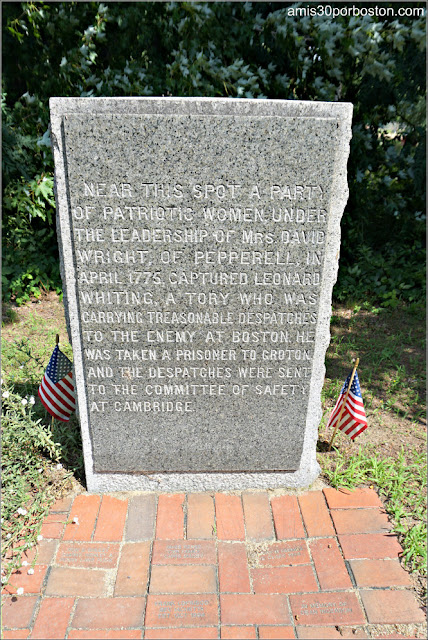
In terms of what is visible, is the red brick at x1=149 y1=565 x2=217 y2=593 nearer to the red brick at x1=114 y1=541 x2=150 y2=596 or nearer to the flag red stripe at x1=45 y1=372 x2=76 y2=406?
the red brick at x1=114 y1=541 x2=150 y2=596

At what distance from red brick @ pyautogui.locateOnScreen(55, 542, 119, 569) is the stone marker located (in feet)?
1.29

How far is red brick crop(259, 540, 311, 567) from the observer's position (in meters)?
2.45

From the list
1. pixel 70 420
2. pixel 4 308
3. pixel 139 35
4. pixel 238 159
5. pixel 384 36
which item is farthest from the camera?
pixel 4 308

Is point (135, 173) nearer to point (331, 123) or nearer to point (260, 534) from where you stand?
point (331, 123)

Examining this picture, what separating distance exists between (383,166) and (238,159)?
14.4 ft

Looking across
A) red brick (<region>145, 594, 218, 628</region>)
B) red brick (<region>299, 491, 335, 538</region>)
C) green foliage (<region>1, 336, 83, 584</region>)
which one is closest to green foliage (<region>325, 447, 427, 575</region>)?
red brick (<region>299, 491, 335, 538</region>)

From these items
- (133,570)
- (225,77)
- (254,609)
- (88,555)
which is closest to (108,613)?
(133,570)

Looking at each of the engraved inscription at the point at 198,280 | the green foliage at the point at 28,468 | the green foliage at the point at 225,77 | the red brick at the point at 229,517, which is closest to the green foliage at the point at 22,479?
the green foliage at the point at 28,468

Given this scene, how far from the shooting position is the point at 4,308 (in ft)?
17.4

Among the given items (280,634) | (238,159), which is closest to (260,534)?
(280,634)

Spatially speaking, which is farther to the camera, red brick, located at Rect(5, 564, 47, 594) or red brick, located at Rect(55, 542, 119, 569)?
red brick, located at Rect(55, 542, 119, 569)

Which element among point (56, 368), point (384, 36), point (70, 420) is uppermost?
point (384, 36)

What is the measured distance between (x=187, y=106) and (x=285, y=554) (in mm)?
2249

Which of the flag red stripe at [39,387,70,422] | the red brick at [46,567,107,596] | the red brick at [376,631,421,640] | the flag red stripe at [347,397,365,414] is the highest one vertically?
the flag red stripe at [347,397,365,414]
